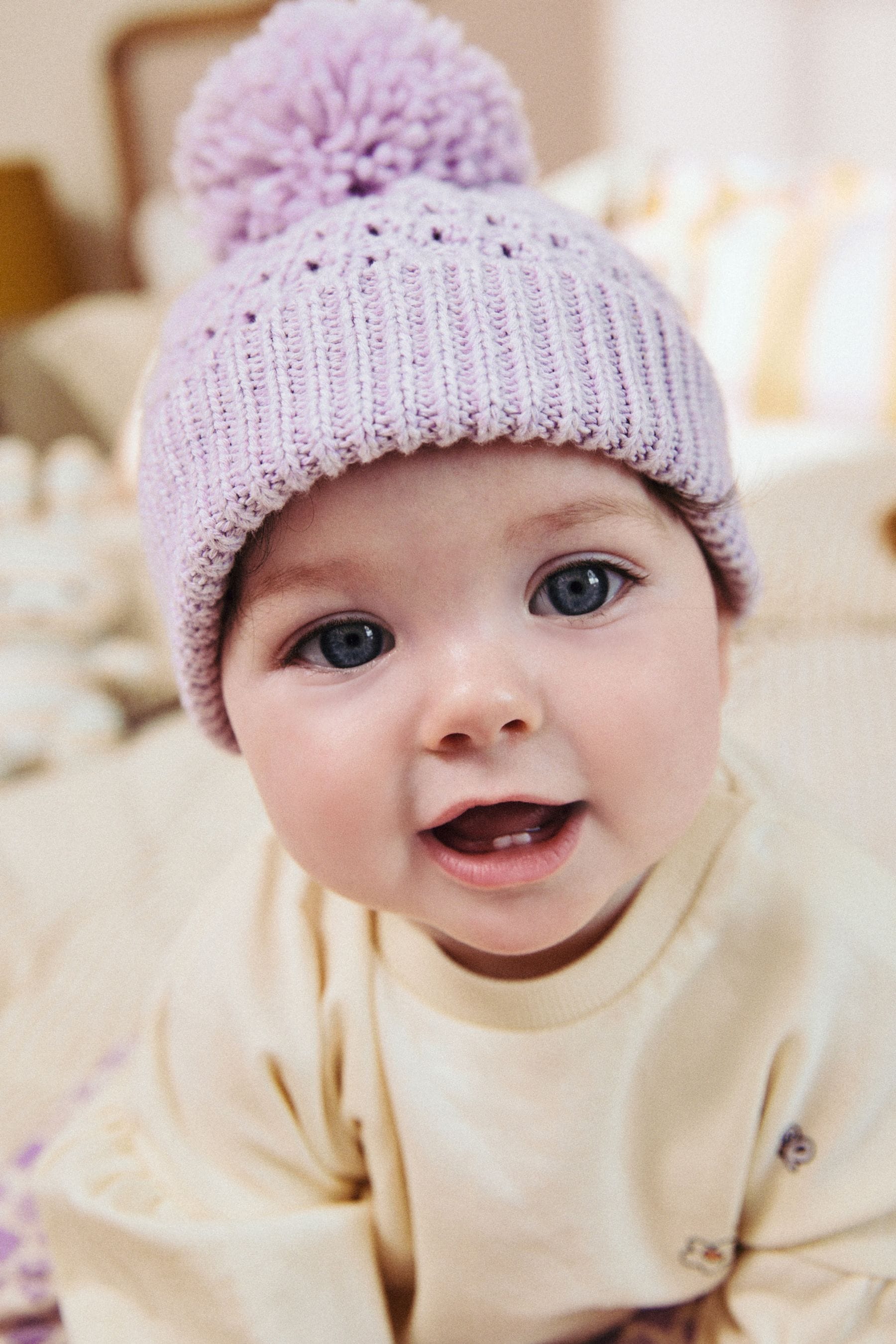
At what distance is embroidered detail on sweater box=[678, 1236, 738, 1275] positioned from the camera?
2.10 feet

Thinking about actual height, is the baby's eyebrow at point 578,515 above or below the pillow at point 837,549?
above

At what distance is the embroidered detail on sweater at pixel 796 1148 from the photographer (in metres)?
0.61

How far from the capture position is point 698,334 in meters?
0.69

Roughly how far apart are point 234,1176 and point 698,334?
0.63m

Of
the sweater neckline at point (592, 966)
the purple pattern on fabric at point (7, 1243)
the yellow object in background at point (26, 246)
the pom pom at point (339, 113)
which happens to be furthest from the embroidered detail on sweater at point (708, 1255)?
the yellow object in background at point (26, 246)

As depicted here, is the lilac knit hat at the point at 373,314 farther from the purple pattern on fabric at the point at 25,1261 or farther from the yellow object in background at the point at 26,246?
the yellow object in background at the point at 26,246

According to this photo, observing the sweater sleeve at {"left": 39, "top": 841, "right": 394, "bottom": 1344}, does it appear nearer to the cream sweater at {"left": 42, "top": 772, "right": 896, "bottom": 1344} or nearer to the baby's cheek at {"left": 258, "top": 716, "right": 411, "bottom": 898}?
the cream sweater at {"left": 42, "top": 772, "right": 896, "bottom": 1344}

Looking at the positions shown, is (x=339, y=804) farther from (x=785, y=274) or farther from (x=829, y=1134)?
(x=785, y=274)

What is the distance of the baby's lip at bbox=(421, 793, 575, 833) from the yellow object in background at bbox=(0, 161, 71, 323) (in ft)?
9.16

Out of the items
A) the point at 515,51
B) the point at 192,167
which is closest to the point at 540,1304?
the point at 192,167

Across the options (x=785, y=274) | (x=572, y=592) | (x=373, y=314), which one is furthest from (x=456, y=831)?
(x=785, y=274)

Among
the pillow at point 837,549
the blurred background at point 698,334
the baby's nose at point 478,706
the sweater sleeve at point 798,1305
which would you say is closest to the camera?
the baby's nose at point 478,706

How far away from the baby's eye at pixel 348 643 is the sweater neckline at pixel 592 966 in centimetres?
21

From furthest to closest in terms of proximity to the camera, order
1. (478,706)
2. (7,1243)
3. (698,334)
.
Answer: (7,1243), (698,334), (478,706)
